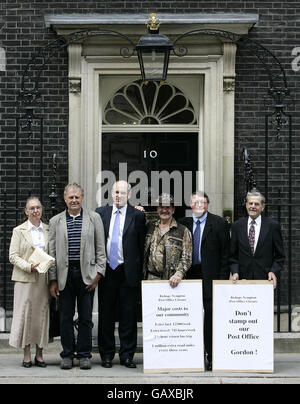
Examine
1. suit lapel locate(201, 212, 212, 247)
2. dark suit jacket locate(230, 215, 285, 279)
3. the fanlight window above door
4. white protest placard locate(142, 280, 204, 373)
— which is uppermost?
the fanlight window above door

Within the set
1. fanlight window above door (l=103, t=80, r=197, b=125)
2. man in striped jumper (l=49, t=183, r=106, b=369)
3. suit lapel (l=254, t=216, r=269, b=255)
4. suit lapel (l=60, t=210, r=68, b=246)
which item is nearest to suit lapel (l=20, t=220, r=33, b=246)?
man in striped jumper (l=49, t=183, r=106, b=369)

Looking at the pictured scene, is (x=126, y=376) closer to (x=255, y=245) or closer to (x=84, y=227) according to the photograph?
(x=84, y=227)

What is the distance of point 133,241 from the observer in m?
9.70

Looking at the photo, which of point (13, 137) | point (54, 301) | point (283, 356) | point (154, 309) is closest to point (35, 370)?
point (54, 301)

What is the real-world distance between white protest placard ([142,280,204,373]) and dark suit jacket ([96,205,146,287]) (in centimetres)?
38

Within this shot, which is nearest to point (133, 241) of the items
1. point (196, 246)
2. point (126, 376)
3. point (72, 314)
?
point (196, 246)

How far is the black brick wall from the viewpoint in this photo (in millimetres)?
12422

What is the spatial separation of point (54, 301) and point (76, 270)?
0.55 metres

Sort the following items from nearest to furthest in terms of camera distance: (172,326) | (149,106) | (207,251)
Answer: (172,326), (207,251), (149,106)

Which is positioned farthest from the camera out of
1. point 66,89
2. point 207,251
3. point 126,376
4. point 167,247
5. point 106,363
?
point 66,89

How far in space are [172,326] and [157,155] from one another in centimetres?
395

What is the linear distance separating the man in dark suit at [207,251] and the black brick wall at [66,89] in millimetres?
2776

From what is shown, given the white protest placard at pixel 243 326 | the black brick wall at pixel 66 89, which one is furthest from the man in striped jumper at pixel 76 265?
the black brick wall at pixel 66 89

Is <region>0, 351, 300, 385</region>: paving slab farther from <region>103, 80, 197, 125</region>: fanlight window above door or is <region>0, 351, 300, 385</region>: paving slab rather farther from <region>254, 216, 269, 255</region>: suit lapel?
<region>103, 80, 197, 125</region>: fanlight window above door
